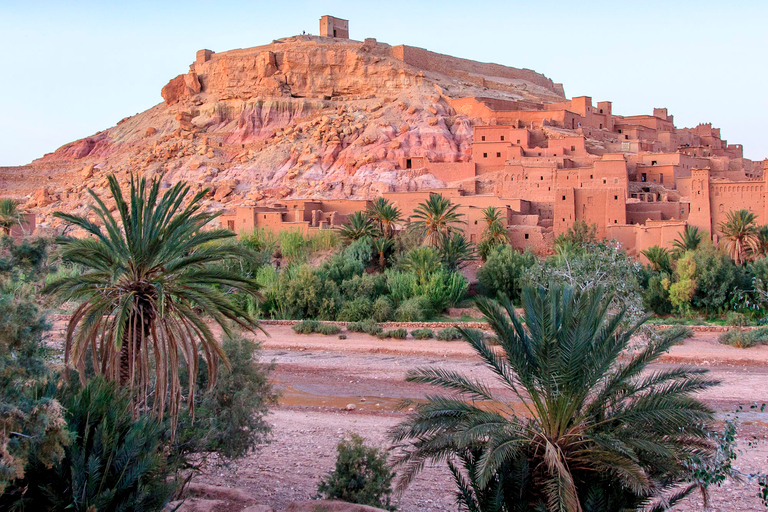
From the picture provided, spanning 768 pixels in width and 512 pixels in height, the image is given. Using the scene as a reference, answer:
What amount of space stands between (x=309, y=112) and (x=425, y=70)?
8.46m

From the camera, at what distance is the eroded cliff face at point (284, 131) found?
3759cm

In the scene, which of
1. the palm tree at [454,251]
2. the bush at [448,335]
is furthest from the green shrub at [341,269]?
the bush at [448,335]

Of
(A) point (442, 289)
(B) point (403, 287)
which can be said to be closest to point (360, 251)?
(B) point (403, 287)

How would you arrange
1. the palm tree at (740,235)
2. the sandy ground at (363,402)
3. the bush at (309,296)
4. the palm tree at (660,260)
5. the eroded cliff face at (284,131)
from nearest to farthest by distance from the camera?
the sandy ground at (363,402), the palm tree at (740,235), the bush at (309,296), the palm tree at (660,260), the eroded cliff face at (284,131)

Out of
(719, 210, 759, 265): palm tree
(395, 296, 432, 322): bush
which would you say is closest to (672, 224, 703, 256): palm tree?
(719, 210, 759, 265): palm tree

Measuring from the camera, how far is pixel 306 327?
22.3m

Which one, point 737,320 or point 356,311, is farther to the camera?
point 356,311

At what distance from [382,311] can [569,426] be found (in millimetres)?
17568

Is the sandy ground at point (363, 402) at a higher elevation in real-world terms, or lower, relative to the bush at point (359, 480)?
lower

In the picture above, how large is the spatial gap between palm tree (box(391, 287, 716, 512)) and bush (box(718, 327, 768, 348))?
1364cm

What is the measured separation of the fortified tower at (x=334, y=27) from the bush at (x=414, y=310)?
106ft

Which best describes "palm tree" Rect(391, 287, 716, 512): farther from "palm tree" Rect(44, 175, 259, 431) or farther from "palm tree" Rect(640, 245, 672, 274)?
"palm tree" Rect(640, 245, 672, 274)

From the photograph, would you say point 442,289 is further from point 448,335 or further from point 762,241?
point 762,241

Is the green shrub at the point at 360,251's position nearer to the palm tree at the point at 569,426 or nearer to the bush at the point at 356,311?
Answer: the bush at the point at 356,311
